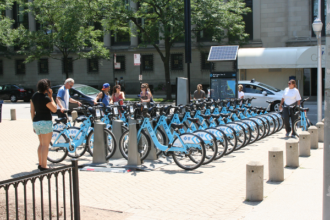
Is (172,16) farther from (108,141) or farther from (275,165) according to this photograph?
(275,165)

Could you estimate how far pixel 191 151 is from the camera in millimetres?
7816

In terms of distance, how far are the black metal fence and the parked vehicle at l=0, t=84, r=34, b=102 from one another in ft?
90.0

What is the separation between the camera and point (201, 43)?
35.1 metres

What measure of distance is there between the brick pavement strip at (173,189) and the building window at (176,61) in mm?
28741

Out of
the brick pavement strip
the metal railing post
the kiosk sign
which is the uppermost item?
the kiosk sign

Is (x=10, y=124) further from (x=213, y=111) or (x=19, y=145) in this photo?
(x=213, y=111)

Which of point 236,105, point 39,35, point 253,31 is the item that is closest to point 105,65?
point 39,35

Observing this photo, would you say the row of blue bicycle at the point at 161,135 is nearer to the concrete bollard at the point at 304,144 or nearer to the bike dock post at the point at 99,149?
the bike dock post at the point at 99,149

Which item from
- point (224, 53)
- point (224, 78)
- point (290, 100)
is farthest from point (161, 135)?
point (224, 53)

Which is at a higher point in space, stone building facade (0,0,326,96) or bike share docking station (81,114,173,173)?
stone building facade (0,0,326,96)

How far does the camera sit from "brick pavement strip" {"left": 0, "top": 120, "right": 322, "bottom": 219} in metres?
5.41

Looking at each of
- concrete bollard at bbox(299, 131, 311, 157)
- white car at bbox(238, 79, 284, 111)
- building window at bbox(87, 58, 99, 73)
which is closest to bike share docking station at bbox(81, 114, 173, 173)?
concrete bollard at bbox(299, 131, 311, 157)

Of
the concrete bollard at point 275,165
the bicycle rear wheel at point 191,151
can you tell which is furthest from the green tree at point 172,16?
the concrete bollard at point 275,165

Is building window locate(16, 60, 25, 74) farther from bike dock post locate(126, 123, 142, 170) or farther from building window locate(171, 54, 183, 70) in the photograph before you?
bike dock post locate(126, 123, 142, 170)
